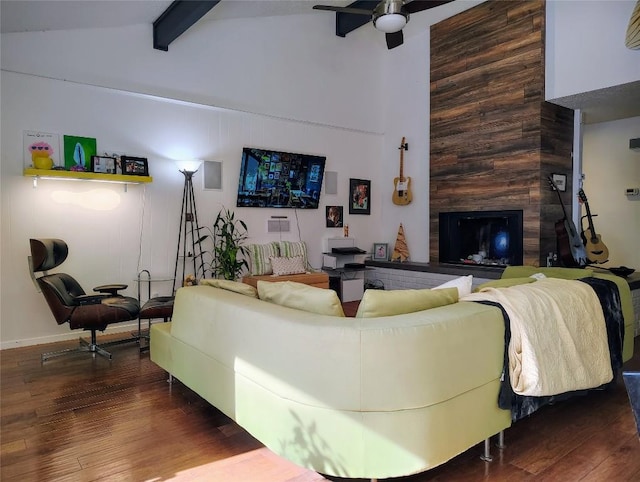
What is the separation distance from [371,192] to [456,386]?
5.35 metres

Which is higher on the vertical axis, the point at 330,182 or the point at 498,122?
the point at 498,122

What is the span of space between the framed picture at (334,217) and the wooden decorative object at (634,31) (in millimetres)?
3907

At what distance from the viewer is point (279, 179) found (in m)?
5.96

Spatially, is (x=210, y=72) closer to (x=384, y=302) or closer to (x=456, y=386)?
(x=384, y=302)

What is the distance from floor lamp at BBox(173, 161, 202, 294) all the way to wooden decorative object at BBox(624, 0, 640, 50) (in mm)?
4514

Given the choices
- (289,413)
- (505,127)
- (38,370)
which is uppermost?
(505,127)

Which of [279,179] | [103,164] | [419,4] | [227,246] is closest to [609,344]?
[419,4]

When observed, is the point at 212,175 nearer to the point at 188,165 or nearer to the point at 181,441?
the point at 188,165

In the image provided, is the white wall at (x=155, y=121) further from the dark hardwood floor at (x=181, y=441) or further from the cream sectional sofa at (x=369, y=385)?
the cream sectional sofa at (x=369, y=385)

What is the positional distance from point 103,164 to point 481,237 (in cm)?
480

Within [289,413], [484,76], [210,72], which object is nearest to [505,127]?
[484,76]

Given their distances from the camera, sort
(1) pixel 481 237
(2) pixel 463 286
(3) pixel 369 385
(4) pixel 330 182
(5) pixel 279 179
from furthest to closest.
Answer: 1. (4) pixel 330 182
2. (1) pixel 481 237
3. (5) pixel 279 179
4. (2) pixel 463 286
5. (3) pixel 369 385

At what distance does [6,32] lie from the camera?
4.03 meters

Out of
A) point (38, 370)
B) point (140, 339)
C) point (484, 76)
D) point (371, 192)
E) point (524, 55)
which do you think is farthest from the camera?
point (371, 192)
